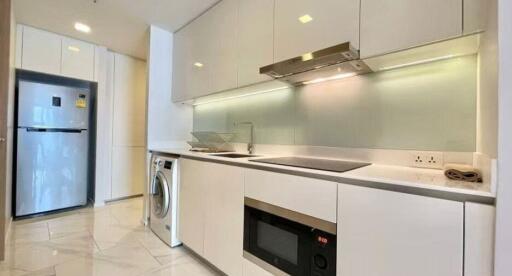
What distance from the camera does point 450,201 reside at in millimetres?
769

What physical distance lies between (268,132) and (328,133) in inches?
24.7

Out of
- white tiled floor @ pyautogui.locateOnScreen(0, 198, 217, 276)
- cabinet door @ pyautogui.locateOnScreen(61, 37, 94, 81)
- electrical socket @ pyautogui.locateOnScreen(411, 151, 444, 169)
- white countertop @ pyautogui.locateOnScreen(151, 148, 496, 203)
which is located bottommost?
white tiled floor @ pyautogui.locateOnScreen(0, 198, 217, 276)

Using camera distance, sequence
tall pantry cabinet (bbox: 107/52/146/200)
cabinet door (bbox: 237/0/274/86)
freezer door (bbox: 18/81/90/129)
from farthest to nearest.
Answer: tall pantry cabinet (bbox: 107/52/146/200)
freezer door (bbox: 18/81/90/129)
cabinet door (bbox: 237/0/274/86)

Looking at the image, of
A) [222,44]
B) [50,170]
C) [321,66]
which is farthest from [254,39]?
[50,170]

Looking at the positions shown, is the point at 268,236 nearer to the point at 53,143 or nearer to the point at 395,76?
the point at 395,76

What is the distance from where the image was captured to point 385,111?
4.89ft

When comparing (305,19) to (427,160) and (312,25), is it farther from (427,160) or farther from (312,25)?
(427,160)

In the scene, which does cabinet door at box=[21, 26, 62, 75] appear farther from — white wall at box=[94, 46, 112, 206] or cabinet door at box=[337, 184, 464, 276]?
cabinet door at box=[337, 184, 464, 276]

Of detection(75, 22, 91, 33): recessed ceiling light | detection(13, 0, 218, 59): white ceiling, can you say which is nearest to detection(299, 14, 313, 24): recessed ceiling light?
detection(13, 0, 218, 59): white ceiling

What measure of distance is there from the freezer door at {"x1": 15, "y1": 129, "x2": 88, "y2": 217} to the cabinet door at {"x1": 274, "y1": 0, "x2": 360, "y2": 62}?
317 centimetres

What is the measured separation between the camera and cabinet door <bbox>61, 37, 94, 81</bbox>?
10.3 ft

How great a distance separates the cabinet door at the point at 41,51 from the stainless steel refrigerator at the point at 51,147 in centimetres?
26

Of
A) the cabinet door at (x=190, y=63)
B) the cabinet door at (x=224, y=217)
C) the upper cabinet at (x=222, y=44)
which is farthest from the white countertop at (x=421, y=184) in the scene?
the cabinet door at (x=190, y=63)

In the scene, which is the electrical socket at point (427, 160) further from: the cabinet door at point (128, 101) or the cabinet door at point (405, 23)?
the cabinet door at point (128, 101)
